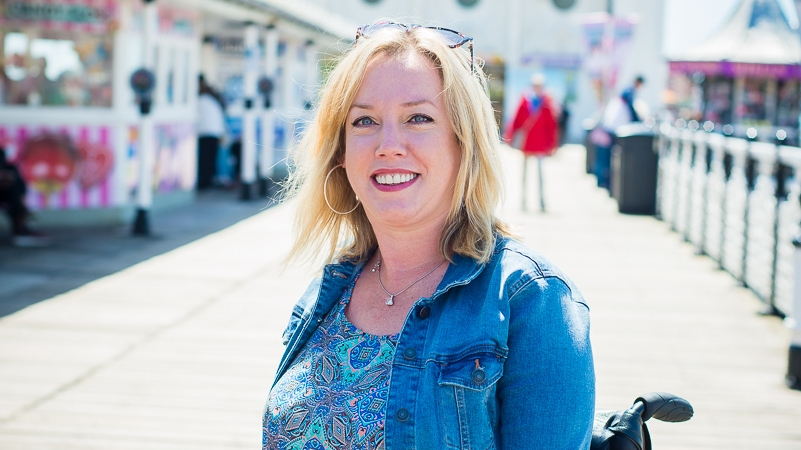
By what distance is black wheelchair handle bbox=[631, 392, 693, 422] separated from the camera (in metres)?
1.92

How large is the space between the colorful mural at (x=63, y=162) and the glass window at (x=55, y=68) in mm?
378

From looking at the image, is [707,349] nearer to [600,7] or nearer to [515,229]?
[515,229]

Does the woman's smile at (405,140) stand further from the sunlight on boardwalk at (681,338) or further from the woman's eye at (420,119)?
the sunlight on boardwalk at (681,338)

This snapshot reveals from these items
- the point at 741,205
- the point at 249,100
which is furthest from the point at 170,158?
the point at 741,205

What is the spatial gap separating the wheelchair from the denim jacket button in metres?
0.40

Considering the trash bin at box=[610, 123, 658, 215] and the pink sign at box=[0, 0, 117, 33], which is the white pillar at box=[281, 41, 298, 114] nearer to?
the pink sign at box=[0, 0, 117, 33]

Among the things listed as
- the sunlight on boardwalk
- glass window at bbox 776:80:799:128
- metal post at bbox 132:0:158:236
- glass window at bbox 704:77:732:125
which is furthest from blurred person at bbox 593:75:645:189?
glass window at bbox 776:80:799:128

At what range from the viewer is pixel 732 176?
866 cm

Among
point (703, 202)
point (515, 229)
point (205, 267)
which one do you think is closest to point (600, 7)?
point (703, 202)

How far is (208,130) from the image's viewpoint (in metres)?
14.4

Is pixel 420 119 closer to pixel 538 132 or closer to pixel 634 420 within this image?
pixel 634 420

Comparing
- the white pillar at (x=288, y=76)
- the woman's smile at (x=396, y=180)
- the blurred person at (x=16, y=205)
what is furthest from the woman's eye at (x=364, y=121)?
the white pillar at (x=288, y=76)

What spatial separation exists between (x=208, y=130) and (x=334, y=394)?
42.2ft

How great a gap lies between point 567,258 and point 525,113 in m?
4.80
